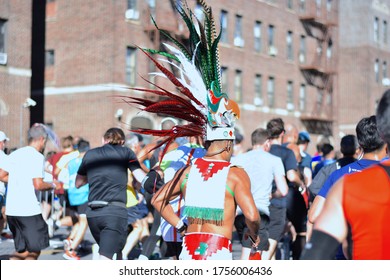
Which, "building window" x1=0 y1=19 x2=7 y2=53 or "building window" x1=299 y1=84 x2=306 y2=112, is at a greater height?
"building window" x1=0 y1=19 x2=7 y2=53

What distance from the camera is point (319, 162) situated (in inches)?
495

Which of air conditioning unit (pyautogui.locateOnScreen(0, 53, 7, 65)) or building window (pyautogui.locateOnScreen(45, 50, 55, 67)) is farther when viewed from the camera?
building window (pyautogui.locateOnScreen(45, 50, 55, 67))

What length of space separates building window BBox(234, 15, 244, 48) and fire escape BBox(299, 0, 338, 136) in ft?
20.5

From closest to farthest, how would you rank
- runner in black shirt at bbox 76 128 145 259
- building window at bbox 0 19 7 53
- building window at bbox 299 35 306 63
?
runner in black shirt at bbox 76 128 145 259 → building window at bbox 0 19 7 53 → building window at bbox 299 35 306 63

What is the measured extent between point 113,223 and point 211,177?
10.0ft

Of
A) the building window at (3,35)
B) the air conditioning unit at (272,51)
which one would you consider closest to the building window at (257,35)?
the air conditioning unit at (272,51)

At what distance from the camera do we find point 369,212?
8.43 ft

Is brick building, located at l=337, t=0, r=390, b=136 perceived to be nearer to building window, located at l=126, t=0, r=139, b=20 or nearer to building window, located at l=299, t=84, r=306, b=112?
building window, located at l=299, t=84, r=306, b=112

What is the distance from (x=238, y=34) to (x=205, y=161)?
35.5 metres

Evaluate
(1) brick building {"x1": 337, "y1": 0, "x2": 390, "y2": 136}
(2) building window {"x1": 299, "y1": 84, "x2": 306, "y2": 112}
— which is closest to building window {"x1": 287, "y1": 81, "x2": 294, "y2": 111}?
(2) building window {"x1": 299, "y1": 84, "x2": 306, "y2": 112}

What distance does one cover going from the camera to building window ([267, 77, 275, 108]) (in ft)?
141

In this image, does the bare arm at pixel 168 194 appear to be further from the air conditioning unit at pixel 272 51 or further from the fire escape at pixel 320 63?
the fire escape at pixel 320 63

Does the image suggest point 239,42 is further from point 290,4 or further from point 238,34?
point 290,4

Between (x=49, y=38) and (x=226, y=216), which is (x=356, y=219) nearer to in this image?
(x=226, y=216)
